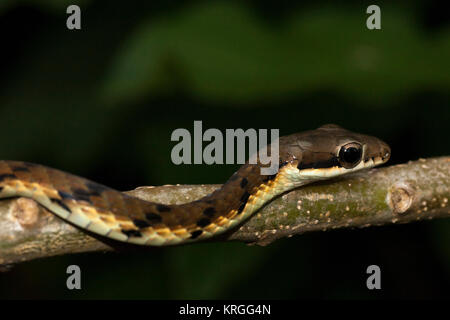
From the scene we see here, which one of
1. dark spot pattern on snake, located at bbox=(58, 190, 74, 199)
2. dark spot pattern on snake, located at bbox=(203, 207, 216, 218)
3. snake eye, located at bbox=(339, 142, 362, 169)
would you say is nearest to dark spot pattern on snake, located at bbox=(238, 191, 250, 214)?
dark spot pattern on snake, located at bbox=(203, 207, 216, 218)

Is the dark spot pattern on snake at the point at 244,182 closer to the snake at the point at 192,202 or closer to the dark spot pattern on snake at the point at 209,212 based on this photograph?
the snake at the point at 192,202

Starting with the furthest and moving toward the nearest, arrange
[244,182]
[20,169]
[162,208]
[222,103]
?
[222,103] → [244,182] → [162,208] → [20,169]

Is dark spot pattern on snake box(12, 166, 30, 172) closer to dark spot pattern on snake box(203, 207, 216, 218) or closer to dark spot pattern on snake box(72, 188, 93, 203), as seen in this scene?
dark spot pattern on snake box(72, 188, 93, 203)

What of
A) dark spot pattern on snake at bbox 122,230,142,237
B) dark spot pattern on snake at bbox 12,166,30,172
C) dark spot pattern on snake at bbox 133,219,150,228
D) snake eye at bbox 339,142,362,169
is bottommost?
dark spot pattern on snake at bbox 122,230,142,237

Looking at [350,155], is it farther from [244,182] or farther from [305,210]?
[244,182]

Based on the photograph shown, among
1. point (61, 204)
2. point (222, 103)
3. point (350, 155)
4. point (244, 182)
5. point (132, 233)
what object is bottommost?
point (132, 233)

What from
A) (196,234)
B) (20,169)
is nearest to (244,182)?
(196,234)

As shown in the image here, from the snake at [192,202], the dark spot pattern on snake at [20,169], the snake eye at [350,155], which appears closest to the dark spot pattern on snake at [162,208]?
the snake at [192,202]

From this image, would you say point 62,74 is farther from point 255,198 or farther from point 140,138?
point 255,198
